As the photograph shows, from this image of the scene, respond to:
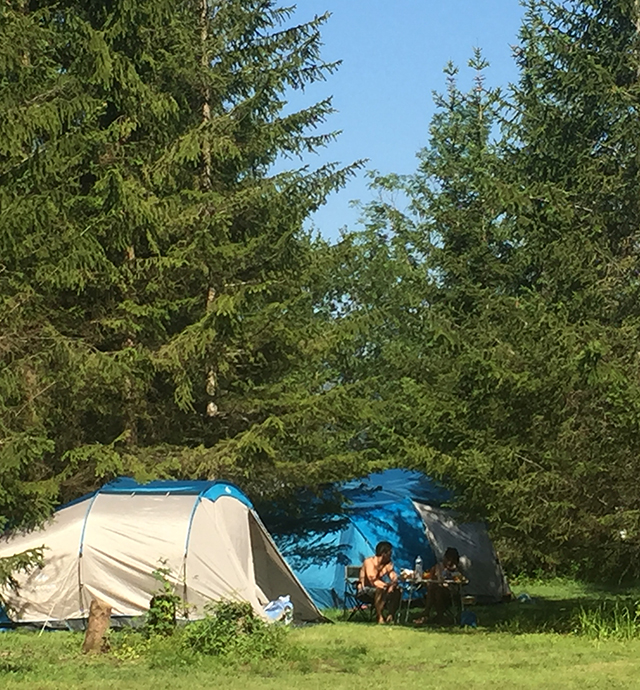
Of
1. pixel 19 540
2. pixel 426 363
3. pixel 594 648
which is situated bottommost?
pixel 594 648

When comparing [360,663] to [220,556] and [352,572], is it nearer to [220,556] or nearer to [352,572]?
[220,556]

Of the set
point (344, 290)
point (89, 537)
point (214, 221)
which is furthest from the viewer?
point (344, 290)

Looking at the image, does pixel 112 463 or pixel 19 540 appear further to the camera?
pixel 112 463

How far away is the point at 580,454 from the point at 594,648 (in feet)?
6.74

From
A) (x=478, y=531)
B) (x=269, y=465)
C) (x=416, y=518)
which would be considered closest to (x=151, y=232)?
(x=269, y=465)

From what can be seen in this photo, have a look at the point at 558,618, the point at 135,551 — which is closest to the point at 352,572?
the point at 558,618

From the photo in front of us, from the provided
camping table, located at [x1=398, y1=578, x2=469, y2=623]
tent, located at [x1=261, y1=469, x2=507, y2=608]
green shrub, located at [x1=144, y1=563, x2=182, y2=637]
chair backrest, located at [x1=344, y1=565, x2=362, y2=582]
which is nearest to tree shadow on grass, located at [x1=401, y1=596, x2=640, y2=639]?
camping table, located at [x1=398, y1=578, x2=469, y2=623]

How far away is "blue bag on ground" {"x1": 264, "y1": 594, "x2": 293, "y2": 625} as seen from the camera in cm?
1255

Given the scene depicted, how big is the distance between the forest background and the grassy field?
1.30m

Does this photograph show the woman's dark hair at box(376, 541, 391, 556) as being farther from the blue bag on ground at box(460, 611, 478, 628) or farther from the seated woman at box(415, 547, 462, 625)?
the blue bag on ground at box(460, 611, 478, 628)

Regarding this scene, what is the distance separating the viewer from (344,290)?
1340 inches

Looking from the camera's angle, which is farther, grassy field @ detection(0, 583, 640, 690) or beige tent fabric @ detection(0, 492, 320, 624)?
beige tent fabric @ detection(0, 492, 320, 624)

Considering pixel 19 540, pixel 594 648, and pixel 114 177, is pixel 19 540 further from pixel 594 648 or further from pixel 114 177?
pixel 594 648

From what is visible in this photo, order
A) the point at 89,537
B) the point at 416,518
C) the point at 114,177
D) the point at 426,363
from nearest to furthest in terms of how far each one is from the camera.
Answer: the point at 89,537, the point at 114,177, the point at 416,518, the point at 426,363
